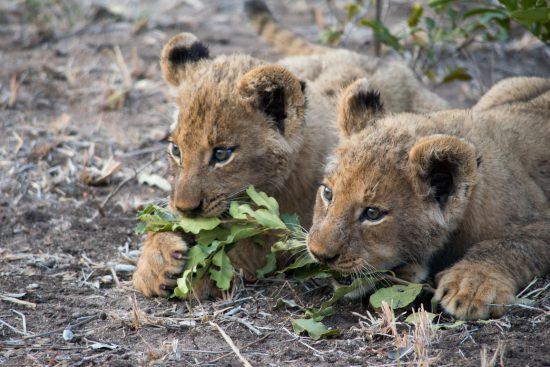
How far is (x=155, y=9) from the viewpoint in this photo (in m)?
11.9

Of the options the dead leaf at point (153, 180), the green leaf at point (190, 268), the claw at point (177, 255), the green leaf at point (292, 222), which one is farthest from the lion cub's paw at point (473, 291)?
the dead leaf at point (153, 180)

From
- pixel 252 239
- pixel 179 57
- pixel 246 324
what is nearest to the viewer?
pixel 246 324

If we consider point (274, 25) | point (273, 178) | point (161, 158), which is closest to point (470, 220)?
point (273, 178)

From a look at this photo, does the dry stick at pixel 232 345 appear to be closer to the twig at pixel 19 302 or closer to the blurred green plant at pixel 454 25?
the twig at pixel 19 302

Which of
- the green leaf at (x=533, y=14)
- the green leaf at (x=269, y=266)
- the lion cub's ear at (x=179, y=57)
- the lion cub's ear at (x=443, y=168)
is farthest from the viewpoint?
the lion cub's ear at (x=179, y=57)

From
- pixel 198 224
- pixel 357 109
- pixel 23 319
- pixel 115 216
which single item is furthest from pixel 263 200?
pixel 115 216

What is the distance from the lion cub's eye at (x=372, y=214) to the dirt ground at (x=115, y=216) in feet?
1.70

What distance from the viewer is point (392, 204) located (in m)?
4.55

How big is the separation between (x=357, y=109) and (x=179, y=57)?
53.6 inches

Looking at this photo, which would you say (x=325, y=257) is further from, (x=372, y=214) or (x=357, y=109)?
(x=357, y=109)

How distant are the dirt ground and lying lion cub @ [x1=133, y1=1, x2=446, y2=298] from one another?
0.84ft

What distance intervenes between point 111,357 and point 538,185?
280cm

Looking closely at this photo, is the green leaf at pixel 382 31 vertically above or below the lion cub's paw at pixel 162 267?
above

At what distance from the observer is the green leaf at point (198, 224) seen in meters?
4.93
